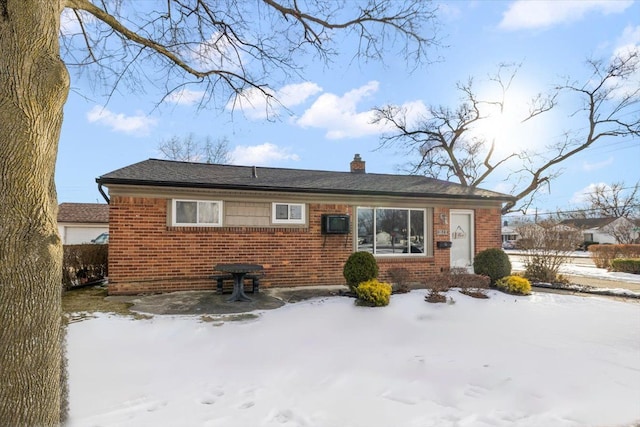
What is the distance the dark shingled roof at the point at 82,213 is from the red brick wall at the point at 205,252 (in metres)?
19.2

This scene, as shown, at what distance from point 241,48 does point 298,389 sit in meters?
6.64

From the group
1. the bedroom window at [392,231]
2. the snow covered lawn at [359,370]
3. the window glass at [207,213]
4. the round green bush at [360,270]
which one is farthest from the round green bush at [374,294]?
the window glass at [207,213]

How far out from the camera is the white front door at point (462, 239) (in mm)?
11070

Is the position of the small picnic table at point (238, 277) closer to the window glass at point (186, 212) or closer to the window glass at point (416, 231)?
the window glass at point (186, 212)

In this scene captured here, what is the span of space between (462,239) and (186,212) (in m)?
8.28

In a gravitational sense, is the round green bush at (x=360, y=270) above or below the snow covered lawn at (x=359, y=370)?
above

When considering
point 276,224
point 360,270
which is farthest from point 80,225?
point 360,270

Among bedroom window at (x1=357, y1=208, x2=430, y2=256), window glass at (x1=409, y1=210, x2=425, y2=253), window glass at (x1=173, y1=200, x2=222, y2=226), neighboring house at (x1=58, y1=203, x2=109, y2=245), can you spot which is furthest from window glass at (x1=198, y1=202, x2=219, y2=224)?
neighboring house at (x1=58, y1=203, x2=109, y2=245)

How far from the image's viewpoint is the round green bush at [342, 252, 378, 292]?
7.73m

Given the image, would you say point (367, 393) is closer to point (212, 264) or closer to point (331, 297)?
point (331, 297)

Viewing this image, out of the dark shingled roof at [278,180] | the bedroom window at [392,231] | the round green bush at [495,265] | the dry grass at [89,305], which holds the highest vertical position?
the dark shingled roof at [278,180]

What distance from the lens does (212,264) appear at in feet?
29.3

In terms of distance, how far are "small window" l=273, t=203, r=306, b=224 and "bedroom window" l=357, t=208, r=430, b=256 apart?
1.76m

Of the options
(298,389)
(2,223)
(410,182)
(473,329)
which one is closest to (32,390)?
(2,223)
